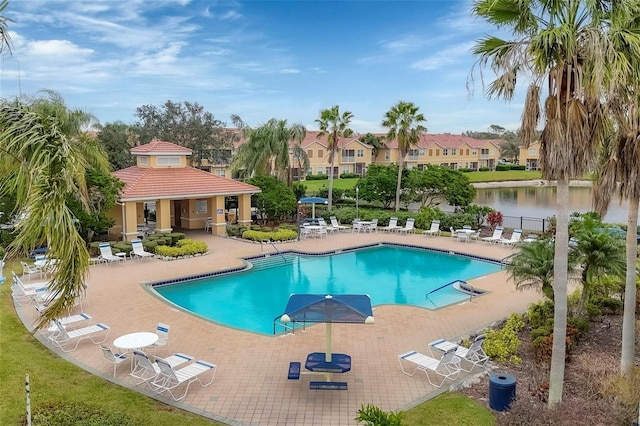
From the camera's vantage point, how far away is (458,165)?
87.2m

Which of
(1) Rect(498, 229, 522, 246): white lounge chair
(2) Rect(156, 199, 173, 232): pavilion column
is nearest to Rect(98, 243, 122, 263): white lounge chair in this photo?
(2) Rect(156, 199, 173, 232): pavilion column

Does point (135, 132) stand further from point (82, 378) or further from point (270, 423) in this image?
point (270, 423)

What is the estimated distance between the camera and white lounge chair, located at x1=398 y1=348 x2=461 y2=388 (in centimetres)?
1027

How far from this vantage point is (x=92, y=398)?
940 cm

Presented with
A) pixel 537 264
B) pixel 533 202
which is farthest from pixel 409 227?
pixel 533 202

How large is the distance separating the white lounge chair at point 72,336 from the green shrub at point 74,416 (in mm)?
3204

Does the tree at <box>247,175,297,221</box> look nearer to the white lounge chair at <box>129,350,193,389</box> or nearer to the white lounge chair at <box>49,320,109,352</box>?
the white lounge chair at <box>49,320,109,352</box>

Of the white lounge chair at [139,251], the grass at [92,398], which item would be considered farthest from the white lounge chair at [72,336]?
the white lounge chair at [139,251]

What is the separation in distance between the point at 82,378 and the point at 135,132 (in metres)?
40.4

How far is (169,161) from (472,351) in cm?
2246

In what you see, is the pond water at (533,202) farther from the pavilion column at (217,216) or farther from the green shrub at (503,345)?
the green shrub at (503,345)

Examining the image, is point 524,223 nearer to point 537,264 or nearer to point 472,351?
point 537,264

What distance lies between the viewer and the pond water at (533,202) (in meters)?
39.0

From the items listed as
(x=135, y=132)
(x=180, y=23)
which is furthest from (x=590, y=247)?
(x=135, y=132)
